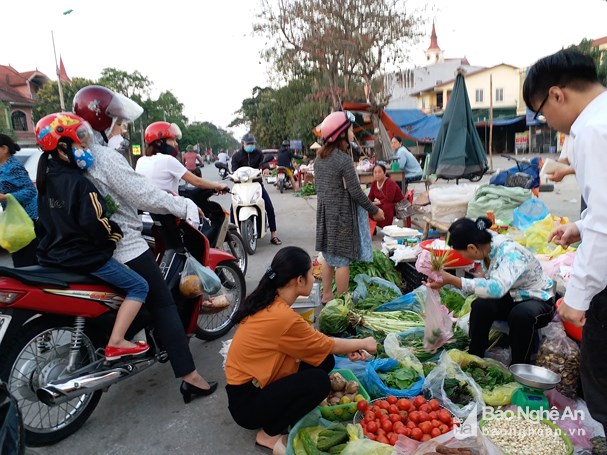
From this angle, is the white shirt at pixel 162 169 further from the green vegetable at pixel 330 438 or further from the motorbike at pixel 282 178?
the motorbike at pixel 282 178

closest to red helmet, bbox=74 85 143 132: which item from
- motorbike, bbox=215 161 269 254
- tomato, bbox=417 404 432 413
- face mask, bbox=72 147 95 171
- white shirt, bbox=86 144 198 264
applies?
white shirt, bbox=86 144 198 264

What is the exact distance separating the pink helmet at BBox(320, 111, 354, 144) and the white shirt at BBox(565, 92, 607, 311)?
261cm

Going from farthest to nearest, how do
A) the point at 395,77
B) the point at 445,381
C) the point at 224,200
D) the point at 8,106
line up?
the point at 8,106 < the point at 395,77 < the point at 224,200 < the point at 445,381

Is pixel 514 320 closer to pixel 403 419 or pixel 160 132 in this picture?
pixel 403 419

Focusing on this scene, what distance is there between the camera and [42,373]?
2691 mm

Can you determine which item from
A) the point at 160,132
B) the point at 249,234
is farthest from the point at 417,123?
the point at 160,132

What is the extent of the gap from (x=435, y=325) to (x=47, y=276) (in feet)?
8.61

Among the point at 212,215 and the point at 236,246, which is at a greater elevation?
the point at 212,215

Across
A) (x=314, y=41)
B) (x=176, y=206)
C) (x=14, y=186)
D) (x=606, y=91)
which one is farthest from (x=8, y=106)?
(x=606, y=91)

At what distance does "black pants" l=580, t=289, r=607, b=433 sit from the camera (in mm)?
1729

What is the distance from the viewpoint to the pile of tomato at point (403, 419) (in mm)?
2482

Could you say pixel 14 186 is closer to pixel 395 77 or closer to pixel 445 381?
pixel 445 381

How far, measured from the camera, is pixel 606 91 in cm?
176

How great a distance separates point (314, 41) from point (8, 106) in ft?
97.8
